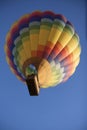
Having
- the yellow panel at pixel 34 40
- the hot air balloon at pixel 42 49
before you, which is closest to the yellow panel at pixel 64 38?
the hot air balloon at pixel 42 49

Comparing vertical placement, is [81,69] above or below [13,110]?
above

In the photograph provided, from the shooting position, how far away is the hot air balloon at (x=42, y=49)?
1.78m

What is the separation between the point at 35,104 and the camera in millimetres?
2639

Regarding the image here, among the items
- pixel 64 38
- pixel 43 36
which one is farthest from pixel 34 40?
pixel 64 38

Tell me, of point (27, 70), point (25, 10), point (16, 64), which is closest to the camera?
point (27, 70)

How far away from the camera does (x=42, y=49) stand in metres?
1.83

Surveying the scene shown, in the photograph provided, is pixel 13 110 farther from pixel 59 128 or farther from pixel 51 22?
pixel 51 22

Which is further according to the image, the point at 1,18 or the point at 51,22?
the point at 1,18

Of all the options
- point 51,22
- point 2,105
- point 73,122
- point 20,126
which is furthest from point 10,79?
point 51,22

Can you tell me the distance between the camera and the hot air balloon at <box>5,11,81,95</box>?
178 cm

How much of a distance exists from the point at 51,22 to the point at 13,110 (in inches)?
39.9

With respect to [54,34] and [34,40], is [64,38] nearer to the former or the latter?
[54,34]

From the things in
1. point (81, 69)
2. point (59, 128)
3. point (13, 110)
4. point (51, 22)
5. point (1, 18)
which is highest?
point (1, 18)

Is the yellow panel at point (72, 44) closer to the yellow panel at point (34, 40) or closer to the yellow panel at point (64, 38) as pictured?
the yellow panel at point (64, 38)
